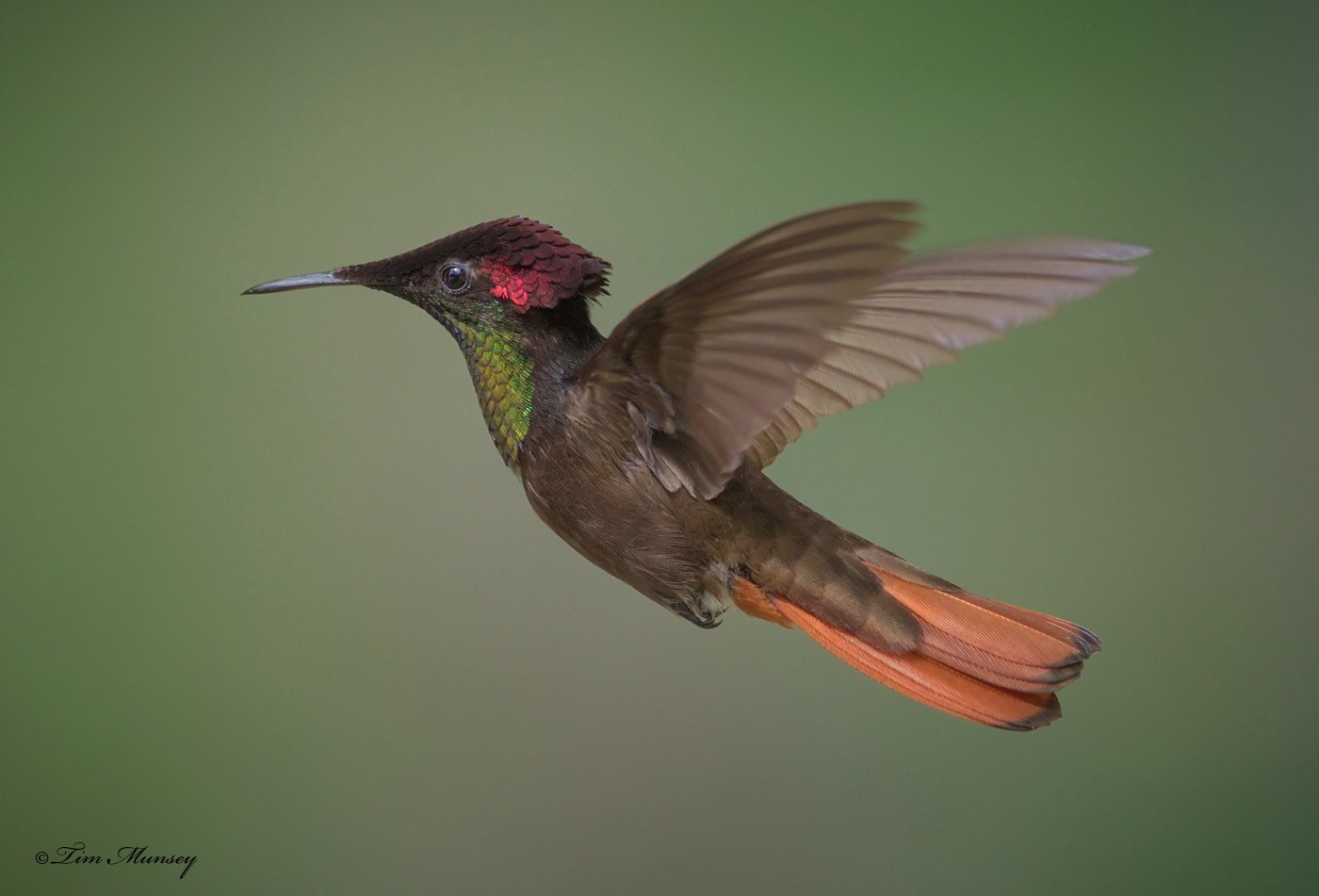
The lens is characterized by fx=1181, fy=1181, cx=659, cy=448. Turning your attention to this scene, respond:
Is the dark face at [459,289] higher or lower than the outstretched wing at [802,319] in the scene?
lower

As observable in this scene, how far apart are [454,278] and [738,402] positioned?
20 cm

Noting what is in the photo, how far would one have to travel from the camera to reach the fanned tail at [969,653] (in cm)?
76

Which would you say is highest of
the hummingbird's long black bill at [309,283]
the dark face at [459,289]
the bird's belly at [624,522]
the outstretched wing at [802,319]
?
the outstretched wing at [802,319]

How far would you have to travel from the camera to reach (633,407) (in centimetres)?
74

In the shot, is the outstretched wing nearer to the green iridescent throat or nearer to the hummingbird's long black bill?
the green iridescent throat

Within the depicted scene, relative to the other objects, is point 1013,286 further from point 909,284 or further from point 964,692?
point 964,692

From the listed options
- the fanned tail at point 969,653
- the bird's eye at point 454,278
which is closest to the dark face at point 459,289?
the bird's eye at point 454,278

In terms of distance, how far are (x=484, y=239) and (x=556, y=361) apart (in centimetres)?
9

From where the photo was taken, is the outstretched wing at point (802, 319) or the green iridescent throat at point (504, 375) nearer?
the outstretched wing at point (802, 319)

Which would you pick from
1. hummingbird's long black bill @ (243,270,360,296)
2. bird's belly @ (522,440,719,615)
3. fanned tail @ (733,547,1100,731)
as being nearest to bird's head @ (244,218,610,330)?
hummingbird's long black bill @ (243,270,360,296)

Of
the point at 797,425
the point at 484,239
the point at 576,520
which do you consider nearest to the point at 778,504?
the point at 797,425

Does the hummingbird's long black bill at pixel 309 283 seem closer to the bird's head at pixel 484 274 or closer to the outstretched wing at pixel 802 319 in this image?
the bird's head at pixel 484 274

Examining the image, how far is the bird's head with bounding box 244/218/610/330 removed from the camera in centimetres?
74

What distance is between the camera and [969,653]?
78 centimetres
